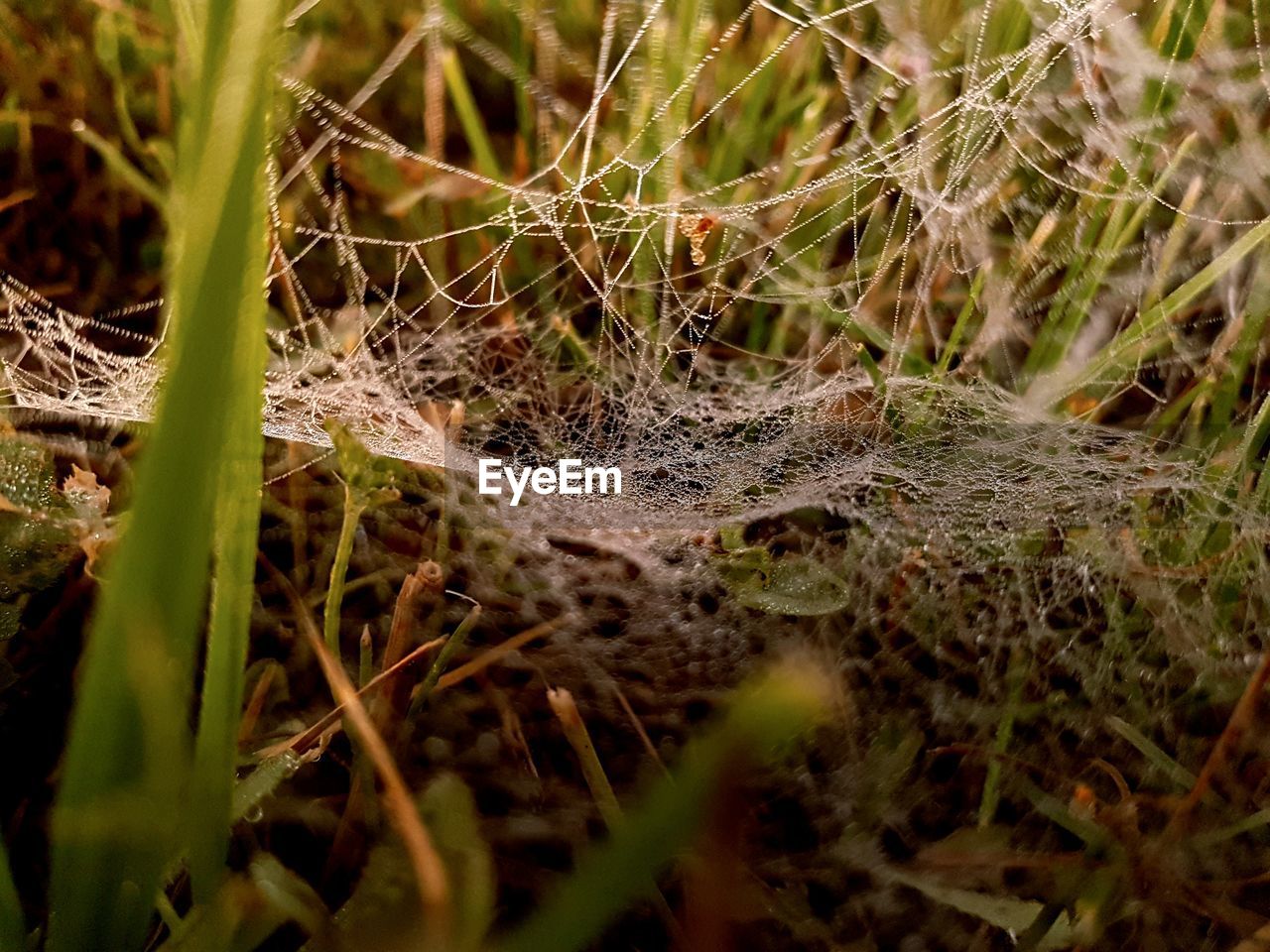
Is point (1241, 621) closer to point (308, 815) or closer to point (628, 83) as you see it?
point (308, 815)

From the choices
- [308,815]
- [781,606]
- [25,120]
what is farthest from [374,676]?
[25,120]

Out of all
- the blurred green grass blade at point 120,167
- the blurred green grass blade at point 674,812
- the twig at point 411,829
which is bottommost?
the twig at point 411,829

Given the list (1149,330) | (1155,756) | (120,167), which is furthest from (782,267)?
(120,167)

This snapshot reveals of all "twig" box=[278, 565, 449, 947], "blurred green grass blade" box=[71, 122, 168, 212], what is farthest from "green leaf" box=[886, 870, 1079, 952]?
"blurred green grass blade" box=[71, 122, 168, 212]

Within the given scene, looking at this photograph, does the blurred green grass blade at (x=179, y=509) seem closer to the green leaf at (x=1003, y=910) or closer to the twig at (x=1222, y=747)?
the green leaf at (x=1003, y=910)

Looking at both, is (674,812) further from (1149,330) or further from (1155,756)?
(1149,330)

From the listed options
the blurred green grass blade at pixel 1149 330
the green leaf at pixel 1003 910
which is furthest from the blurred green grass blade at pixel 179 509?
the blurred green grass blade at pixel 1149 330
